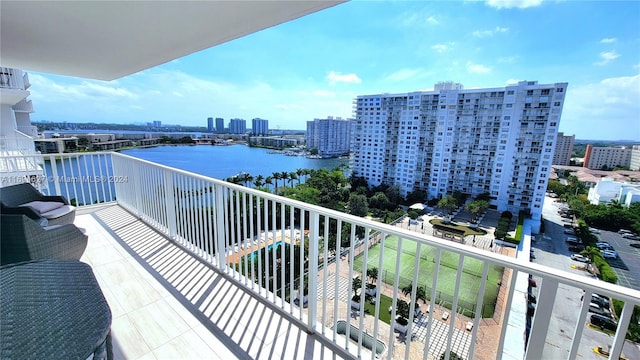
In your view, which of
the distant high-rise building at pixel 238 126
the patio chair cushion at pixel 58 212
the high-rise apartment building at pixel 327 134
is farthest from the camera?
the high-rise apartment building at pixel 327 134

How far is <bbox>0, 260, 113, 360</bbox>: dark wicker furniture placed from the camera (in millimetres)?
858

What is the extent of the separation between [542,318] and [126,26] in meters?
3.36

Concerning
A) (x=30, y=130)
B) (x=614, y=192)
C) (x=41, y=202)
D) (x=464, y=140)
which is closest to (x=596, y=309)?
(x=41, y=202)

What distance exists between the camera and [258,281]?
7.58 feet

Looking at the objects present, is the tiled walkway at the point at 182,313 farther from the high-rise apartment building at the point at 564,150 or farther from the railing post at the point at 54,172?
the high-rise apartment building at the point at 564,150

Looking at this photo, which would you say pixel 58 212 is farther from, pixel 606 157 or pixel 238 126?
pixel 606 157

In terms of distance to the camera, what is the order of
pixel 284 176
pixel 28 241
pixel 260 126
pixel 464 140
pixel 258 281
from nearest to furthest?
pixel 28 241 → pixel 258 281 → pixel 464 140 → pixel 284 176 → pixel 260 126

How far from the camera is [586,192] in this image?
3553cm

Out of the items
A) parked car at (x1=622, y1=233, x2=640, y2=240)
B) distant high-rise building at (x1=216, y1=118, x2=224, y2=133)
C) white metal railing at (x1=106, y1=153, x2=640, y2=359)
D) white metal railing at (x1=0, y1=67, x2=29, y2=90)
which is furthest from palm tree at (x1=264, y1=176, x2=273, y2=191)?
parked car at (x1=622, y1=233, x2=640, y2=240)

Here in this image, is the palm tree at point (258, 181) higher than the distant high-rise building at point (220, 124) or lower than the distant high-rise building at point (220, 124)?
lower

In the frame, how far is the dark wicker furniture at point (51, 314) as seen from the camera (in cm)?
86

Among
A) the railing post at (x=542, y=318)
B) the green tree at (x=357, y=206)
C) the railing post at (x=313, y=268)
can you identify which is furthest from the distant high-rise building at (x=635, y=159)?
the railing post at (x=313, y=268)

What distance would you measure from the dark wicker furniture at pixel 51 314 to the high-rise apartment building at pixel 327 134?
5273 centimetres

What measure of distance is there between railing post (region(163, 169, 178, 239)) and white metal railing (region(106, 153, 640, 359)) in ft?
0.05
